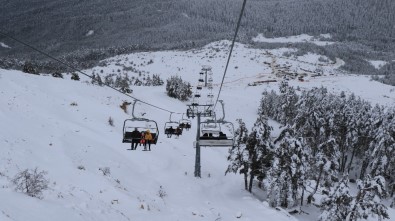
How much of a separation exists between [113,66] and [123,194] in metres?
166

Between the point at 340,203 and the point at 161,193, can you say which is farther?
the point at 340,203

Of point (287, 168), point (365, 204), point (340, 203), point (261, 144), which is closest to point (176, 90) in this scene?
point (261, 144)

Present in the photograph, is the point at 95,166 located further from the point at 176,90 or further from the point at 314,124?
the point at 176,90

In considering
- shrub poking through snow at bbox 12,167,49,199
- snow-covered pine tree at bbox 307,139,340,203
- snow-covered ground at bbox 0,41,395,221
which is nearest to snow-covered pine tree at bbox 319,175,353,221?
snow-covered ground at bbox 0,41,395,221

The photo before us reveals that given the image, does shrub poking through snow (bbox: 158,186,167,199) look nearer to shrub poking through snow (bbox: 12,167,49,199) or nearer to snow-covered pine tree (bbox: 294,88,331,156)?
shrub poking through snow (bbox: 12,167,49,199)

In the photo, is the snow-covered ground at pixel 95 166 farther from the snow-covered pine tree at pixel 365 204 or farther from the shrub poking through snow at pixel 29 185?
the snow-covered pine tree at pixel 365 204

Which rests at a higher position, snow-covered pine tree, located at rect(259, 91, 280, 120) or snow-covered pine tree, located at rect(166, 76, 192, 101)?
snow-covered pine tree, located at rect(166, 76, 192, 101)

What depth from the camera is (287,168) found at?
31578 millimetres

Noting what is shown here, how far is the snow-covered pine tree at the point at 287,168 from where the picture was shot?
102ft

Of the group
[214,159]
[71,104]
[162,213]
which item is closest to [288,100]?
[214,159]

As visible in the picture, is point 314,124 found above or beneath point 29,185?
beneath

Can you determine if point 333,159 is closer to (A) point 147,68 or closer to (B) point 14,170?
(B) point 14,170

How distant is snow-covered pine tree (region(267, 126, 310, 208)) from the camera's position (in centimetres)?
3123

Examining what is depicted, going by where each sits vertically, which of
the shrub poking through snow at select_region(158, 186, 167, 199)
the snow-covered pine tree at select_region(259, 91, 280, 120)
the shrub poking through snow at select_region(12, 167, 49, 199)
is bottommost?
the snow-covered pine tree at select_region(259, 91, 280, 120)
